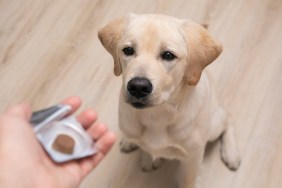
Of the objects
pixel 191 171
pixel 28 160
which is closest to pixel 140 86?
pixel 28 160

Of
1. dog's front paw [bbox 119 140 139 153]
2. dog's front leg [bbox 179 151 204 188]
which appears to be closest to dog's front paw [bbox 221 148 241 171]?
dog's front leg [bbox 179 151 204 188]

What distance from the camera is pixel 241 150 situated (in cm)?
179

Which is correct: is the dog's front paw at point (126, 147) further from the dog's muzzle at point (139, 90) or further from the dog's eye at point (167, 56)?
the dog's eye at point (167, 56)

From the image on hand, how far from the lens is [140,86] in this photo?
3.80 feet

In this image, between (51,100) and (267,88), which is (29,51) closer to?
(51,100)

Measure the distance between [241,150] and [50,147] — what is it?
889 mm

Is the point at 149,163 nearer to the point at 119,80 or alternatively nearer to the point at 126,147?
the point at 126,147

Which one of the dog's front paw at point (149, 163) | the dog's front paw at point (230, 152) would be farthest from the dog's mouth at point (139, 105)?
the dog's front paw at point (230, 152)

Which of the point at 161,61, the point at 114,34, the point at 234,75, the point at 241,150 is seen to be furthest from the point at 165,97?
the point at 234,75

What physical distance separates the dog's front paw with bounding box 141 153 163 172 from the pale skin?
0.46 metres

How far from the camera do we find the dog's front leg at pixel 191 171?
1481 mm

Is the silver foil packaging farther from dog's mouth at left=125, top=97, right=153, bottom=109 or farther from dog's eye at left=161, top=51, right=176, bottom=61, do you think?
dog's eye at left=161, top=51, right=176, bottom=61

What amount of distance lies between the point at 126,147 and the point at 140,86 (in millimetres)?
684

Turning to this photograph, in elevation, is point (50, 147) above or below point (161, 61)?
below
